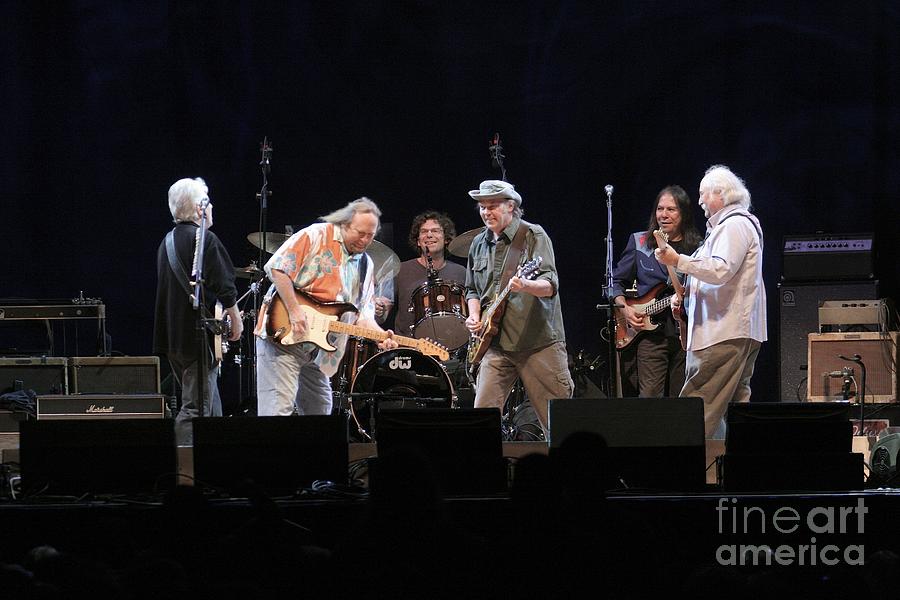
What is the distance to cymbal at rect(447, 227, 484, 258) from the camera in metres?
10.0

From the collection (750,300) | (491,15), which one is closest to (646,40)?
(491,15)

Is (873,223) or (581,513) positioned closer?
(581,513)

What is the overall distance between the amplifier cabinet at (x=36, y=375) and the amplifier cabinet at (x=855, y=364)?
21.6 feet

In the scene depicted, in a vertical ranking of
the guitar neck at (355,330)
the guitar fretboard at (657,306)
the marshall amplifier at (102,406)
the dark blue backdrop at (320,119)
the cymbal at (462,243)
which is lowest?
the marshall amplifier at (102,406)

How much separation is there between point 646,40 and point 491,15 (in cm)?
165

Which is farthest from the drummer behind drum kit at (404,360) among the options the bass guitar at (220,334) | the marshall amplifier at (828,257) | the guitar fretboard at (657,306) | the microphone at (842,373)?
the microphone at (842,373)

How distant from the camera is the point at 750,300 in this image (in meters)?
6.75

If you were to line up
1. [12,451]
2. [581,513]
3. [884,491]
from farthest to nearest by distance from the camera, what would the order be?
1. [12,451]
2. [884,491]
3. [581,513]

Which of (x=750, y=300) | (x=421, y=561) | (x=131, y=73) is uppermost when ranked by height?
(x=131, y=73)

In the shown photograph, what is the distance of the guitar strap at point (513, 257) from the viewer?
740cm

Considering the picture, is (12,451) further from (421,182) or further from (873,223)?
(873,223)

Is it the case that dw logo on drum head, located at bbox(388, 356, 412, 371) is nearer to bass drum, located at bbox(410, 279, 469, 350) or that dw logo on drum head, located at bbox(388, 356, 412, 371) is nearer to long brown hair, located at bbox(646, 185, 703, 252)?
bass drum, located at bbox(410, 279, 469, 350)

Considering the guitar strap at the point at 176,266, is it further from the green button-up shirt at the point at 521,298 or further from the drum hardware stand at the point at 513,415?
the drum hardware stand at the point at 513,415

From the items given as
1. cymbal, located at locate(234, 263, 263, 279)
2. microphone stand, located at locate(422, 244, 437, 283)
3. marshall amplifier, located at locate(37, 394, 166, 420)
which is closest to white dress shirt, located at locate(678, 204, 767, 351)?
marshall amplifier, located at locate(37, 394, 166, 420)
